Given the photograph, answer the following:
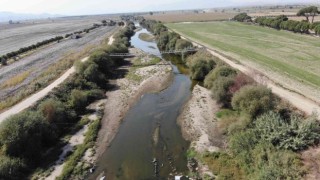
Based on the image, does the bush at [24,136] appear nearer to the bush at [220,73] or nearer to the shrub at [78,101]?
the shrub at [78,101]

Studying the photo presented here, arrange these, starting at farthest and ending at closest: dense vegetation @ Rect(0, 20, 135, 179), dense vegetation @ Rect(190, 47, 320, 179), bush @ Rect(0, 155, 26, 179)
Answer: dense vegetation @ Rect(0, 20, 135, 179) < bush @ Rect(0, 155, 26, 179) < dense vegetation @ Rect(190, 47, 320, 179)

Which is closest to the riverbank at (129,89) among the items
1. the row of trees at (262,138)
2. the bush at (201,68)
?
the bush at (201,68)

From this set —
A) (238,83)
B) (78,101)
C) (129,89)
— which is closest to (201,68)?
(129,89)

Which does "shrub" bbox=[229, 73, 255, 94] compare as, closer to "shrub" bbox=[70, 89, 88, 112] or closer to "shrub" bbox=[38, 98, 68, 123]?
"shrub" bbox=[70, 89, 88, 112]

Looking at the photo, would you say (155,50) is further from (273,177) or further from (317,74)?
(273,177)

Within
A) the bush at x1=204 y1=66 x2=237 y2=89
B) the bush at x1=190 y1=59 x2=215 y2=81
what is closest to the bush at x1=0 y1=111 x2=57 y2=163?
the bush at x1=204 y1=66 x2=237 y2=89
